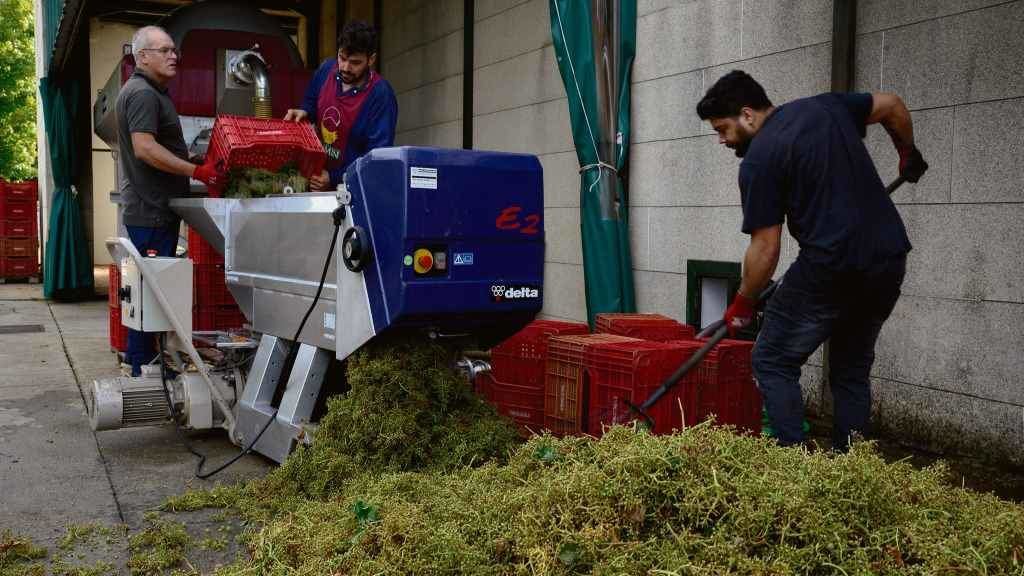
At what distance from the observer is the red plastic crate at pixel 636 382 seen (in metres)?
3.97

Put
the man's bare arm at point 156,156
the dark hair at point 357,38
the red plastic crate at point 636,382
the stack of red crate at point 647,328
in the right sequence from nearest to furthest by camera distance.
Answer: the red plastic crate at point 636,382
the stack of red crate at point 647,328
the dark hair at point 357,38
the man's bare arm at point 156,156

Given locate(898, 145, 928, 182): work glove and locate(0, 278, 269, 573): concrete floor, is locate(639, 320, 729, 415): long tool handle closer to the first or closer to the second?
locate(898, 145, 928, 182): work glove

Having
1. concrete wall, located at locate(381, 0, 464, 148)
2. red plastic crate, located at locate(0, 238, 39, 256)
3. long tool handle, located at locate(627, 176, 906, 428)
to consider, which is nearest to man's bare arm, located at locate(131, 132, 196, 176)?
long tool handle, located at locate(627, 176, 906, 428)

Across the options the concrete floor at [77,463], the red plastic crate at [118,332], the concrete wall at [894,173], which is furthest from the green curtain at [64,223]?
the concrete wall at [894,173]

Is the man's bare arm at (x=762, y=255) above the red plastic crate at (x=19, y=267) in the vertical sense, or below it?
above

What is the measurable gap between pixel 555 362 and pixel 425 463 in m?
1.03

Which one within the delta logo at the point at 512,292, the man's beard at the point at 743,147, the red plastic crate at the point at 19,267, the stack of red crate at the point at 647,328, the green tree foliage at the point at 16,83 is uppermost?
the green tree foliage at the point at 16,83

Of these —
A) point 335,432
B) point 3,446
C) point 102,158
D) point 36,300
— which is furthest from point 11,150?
point 335,432

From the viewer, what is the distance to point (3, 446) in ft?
15.4

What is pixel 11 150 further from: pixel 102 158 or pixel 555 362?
pixel 555 362

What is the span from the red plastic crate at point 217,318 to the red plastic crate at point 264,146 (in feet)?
4.35

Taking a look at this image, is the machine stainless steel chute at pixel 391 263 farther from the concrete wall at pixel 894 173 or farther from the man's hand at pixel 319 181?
the concrete wall at pixel 894 173

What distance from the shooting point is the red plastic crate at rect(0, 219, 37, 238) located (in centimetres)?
1494

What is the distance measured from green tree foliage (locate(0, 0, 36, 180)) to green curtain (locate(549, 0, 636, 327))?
26006 mm
